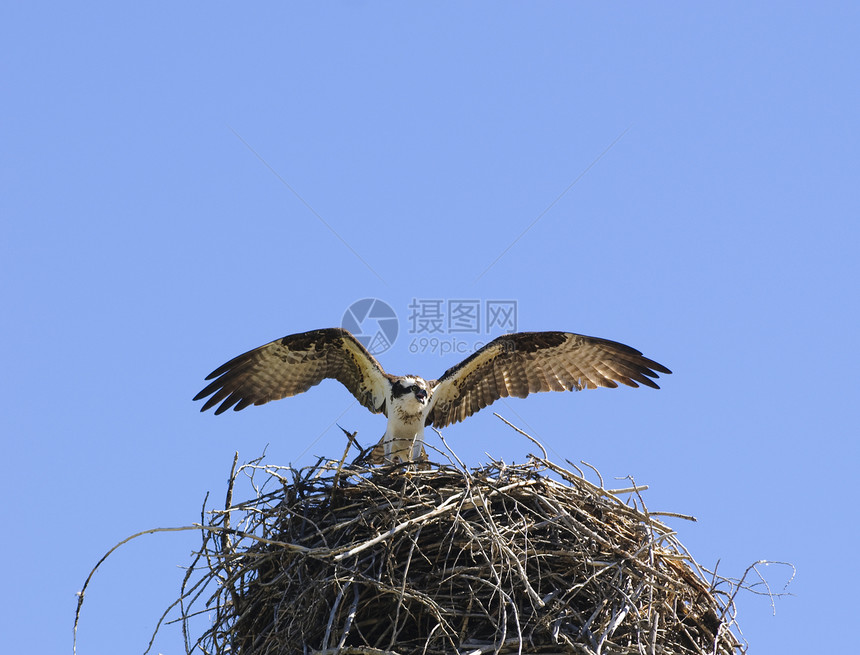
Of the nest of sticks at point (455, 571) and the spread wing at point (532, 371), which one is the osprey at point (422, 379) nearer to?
the spread wing at point (532, 371)

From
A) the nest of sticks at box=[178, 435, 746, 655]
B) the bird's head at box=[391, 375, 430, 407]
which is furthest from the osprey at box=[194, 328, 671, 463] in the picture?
the nest of sticks at box=[178, 435, 746, 655]

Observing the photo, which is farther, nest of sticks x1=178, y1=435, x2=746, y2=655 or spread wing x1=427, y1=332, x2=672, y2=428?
spread wing x1=427, y1=332, x2=672, y2=428

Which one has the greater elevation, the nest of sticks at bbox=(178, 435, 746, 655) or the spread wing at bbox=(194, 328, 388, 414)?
the spread wing at bbox=(194, 328, 388, 414)

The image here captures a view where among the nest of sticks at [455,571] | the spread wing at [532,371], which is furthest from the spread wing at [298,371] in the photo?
the nest of sticks at [455,571]

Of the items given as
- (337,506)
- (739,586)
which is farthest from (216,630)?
(739,586)

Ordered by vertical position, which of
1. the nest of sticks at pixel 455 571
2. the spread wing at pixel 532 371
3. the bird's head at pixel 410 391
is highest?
the spread wing at pixel 532 371

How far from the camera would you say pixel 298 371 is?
26.7 feet

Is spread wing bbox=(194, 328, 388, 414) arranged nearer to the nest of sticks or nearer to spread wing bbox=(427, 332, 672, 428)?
spread wing bbox=(427, 332, 672, 428)

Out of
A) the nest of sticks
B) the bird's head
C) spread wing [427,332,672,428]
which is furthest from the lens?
spread wing [427,332,672,428]

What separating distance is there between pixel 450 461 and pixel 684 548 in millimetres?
1514

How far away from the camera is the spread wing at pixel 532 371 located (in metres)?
8.04

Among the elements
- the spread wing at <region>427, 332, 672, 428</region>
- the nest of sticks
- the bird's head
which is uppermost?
the spread wing at <region>427, 332, 672, 428</region>

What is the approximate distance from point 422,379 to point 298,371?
1.12 m

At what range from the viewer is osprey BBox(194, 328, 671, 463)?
25.3 ft
